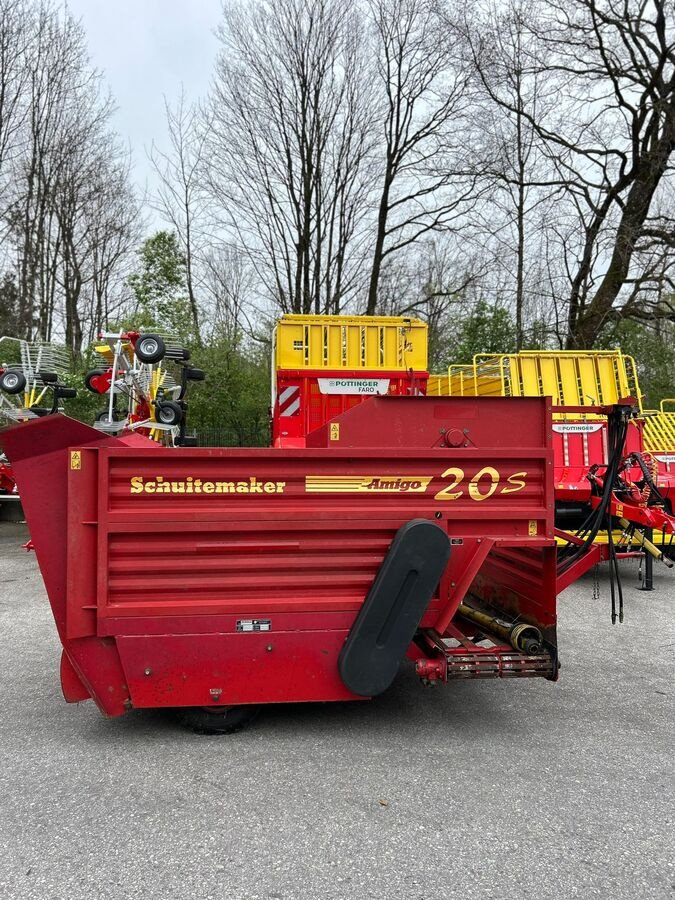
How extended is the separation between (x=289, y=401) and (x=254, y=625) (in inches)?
176

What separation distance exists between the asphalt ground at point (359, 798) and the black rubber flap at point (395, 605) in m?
0.42

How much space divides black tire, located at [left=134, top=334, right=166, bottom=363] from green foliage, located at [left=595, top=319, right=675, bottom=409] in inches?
548

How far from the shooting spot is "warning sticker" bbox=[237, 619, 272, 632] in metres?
3.35

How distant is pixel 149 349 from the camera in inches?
255

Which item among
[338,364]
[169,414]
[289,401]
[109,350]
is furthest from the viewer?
[338,364]

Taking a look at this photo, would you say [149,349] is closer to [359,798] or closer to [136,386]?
[136,386]

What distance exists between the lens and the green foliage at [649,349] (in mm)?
17391

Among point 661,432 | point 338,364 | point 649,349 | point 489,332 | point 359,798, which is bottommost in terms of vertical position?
point 359,798

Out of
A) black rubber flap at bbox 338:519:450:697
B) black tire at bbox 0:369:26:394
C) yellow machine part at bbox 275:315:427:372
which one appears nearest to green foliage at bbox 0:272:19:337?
black tire at bbox 0:369:26:394

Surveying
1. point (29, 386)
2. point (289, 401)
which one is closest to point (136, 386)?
point (289, 401)

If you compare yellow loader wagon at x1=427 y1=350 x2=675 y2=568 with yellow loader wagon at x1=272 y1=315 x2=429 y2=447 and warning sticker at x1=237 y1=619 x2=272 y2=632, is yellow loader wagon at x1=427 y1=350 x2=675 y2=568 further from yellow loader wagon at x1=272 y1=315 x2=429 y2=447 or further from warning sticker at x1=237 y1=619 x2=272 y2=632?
warning sticker at x1=237 y1=619 x2=272 y2=632

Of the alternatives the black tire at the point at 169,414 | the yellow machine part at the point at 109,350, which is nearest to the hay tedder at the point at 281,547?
the black tire at the point at 169,414

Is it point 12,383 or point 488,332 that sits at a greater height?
point 488,332

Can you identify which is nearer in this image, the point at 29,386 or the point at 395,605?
the point at 395,605
